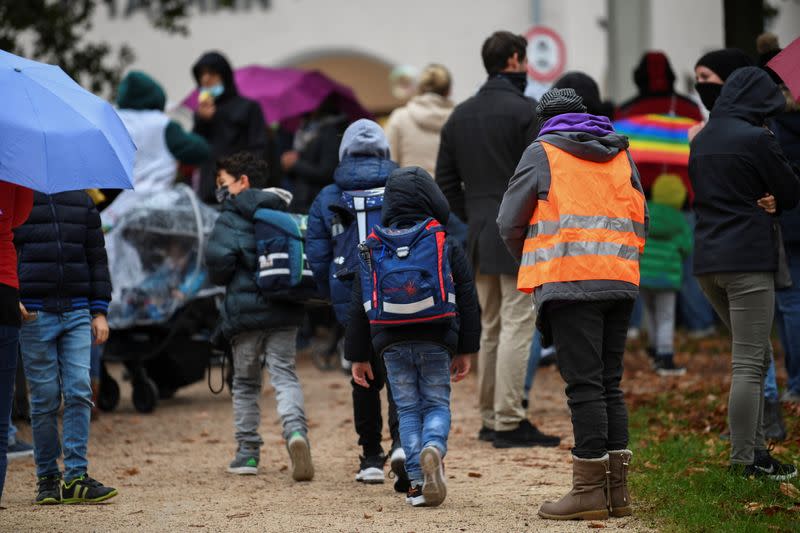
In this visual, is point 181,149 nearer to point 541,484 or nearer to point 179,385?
point 179,385

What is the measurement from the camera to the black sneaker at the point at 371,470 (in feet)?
25.5

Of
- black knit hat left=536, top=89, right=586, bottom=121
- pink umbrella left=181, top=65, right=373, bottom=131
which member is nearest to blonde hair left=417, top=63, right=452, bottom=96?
pink umbrella left=181, top=65, right=373, bottom=131

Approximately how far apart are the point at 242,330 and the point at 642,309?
806cm

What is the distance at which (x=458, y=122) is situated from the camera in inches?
354

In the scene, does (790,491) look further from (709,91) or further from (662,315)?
(662,315)

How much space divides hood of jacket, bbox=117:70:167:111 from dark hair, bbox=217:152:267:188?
10.8 feet

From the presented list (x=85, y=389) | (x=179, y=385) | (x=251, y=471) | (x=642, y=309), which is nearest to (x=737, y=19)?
(x=642, y=309)

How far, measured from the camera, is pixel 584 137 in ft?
20.9

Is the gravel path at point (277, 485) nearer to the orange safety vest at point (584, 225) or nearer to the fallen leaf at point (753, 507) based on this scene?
the fallen leaf at point (753, 507)

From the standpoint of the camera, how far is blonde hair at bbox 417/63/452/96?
36.2 ft

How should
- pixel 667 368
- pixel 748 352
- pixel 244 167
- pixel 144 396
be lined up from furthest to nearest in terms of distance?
pixel 667 368 < pixel 144 396 < pixel 244 167 < pixel 748 352

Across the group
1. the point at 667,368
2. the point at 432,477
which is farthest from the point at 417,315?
the point at 667,368

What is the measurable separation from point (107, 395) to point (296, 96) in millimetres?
5024

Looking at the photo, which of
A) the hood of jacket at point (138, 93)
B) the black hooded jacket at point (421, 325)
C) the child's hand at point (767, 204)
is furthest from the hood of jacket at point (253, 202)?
the hood of jacket at point (138, 93)
